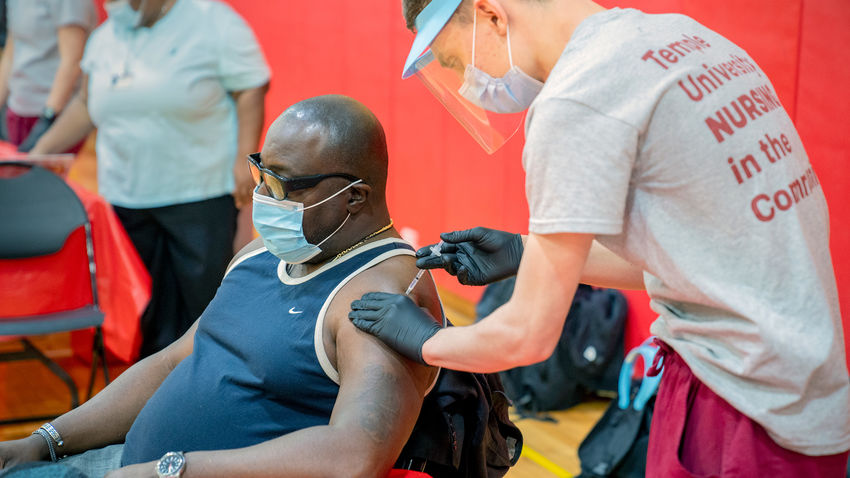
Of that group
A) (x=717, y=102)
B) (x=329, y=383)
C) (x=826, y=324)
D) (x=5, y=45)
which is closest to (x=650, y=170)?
(x=717, y=102)

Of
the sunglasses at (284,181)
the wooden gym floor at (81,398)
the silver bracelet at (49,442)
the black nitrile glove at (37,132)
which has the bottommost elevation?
the wooden gym floor at (81,398)

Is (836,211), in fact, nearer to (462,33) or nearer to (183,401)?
(462,33)

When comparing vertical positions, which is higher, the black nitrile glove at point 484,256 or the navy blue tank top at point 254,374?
the black nitrile glove at point 484,256

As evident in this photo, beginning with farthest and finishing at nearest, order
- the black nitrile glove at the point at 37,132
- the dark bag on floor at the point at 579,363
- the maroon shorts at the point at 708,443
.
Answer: the black nitrile glove at the point at 37,132, the dark bag on floor at the point at 579,363, the maroon shorts at the point at 708,443

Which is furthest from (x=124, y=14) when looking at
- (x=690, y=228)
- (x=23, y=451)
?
(x=690, y=228)

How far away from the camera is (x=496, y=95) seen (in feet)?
4.72

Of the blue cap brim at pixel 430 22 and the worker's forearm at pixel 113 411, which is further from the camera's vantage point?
the worker's forearm at pixel 113 411

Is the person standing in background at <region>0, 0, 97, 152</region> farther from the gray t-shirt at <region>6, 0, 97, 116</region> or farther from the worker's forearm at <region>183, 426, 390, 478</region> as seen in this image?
the worker's forearm at <region>183, 426, 390, 478</region>

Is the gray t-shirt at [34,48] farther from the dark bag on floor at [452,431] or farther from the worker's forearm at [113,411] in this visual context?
the dark bag on floor at [452,431]

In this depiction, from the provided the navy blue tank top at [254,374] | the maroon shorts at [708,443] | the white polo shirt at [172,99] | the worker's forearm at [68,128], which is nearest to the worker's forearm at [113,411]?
the navy blue tank top at [254,374]

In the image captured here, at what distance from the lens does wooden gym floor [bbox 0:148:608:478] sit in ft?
10.1

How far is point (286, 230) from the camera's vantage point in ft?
5.52

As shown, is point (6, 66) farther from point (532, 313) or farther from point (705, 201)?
point (705, 201)

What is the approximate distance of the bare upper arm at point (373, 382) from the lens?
1.41 metres
